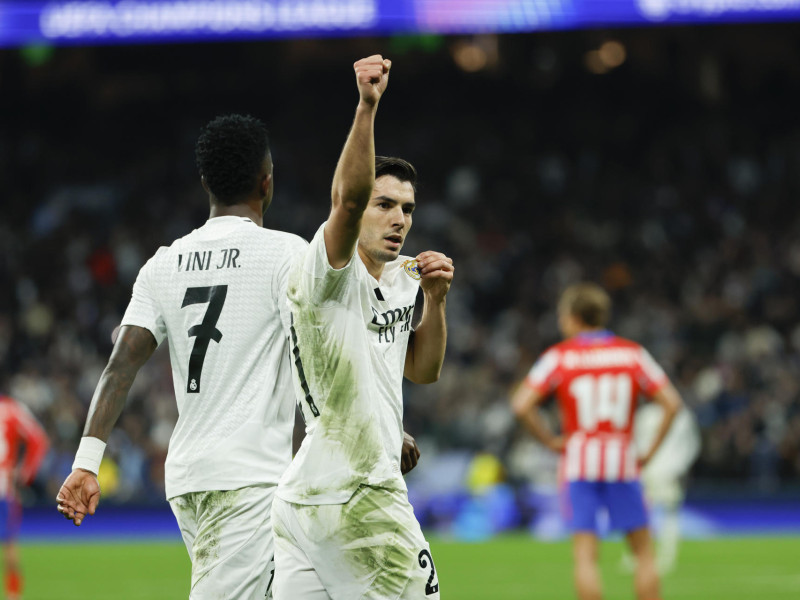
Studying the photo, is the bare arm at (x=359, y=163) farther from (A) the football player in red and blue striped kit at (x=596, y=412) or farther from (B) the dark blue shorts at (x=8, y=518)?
(B) the dark blue shorts at (x=8, y=518)

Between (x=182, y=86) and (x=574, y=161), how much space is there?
8.37 metres

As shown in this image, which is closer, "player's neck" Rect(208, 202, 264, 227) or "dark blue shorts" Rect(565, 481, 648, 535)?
"player's neck" Rect(208, 202, 264, 227)

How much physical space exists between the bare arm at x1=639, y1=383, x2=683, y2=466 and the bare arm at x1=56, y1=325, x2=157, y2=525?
457 centimetres

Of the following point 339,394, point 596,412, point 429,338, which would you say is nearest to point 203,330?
point 339,394

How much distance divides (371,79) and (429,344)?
1.19 metres

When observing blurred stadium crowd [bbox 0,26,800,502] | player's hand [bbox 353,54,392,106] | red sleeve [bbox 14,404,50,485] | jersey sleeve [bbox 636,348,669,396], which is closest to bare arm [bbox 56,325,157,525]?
player's hand [bbox 353,54,392,106]

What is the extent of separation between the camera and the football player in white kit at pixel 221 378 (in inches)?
159

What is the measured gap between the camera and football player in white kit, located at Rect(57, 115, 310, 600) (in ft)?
13.2

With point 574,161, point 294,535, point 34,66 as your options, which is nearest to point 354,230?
point 294,535

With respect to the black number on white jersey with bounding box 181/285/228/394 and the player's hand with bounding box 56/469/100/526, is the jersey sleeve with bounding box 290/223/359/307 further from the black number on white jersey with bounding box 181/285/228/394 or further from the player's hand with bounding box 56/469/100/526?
the player's hand with bounding box 56/469/100/526

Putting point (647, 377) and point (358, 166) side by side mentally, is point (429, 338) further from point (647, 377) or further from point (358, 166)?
point (647, 377)

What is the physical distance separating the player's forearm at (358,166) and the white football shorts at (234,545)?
121 centimetres

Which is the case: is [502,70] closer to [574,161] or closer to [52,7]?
[574,161]

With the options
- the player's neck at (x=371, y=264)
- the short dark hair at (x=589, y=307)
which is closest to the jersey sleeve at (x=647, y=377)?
the short dark hair at (x=589, y=307)
